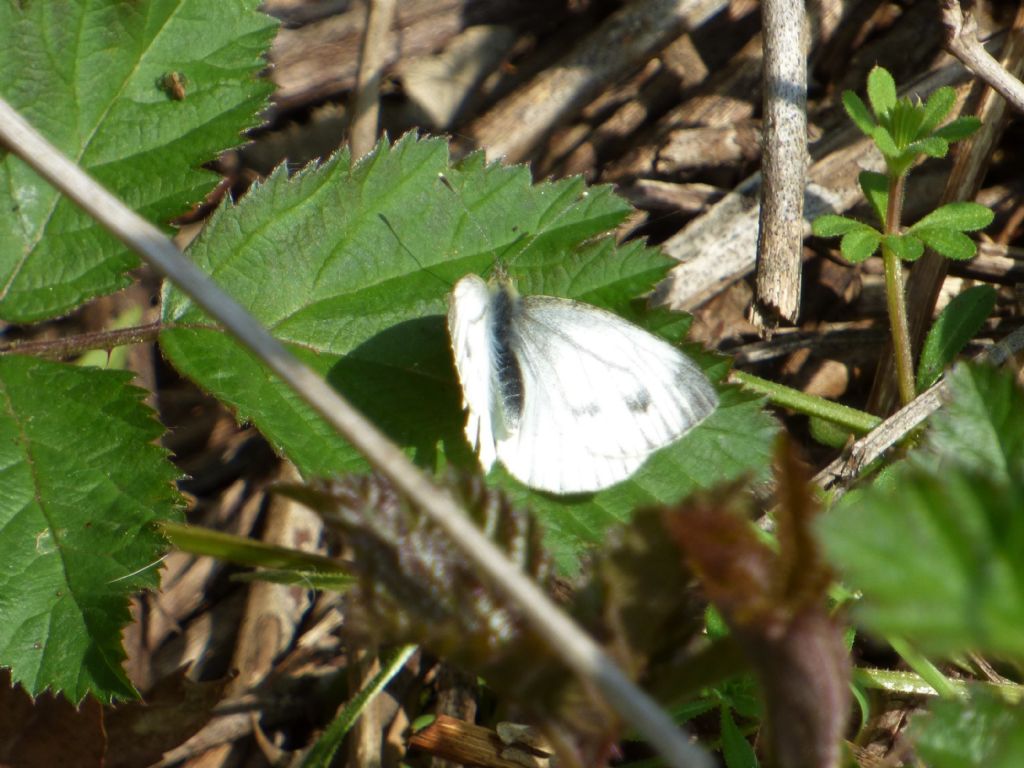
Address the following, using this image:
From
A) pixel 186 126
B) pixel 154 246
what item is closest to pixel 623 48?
pixel 186 126

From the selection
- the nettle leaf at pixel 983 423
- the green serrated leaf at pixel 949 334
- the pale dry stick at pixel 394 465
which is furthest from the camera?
the green serrated leaf at pixel 949 334

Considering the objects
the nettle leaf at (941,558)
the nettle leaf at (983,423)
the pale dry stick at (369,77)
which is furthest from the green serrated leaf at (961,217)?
the nettle leaf at (941,558)

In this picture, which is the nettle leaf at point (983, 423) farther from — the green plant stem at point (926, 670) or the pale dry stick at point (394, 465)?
the green plant stem at point (926, 670)

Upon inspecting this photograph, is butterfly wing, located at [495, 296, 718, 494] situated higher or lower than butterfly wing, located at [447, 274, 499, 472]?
lower

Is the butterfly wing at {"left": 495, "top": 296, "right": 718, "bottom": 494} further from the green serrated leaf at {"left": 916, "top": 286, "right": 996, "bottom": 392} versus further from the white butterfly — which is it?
the green serrated leaf at {"left": 916, "top": 286, "right": 996, "bottom": 392}

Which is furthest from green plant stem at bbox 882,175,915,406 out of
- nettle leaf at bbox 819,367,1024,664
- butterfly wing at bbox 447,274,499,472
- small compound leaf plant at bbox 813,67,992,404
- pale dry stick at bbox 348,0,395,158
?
nettle leaf at bbox 819,367,1024,664

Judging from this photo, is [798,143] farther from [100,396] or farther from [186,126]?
[100,396]
